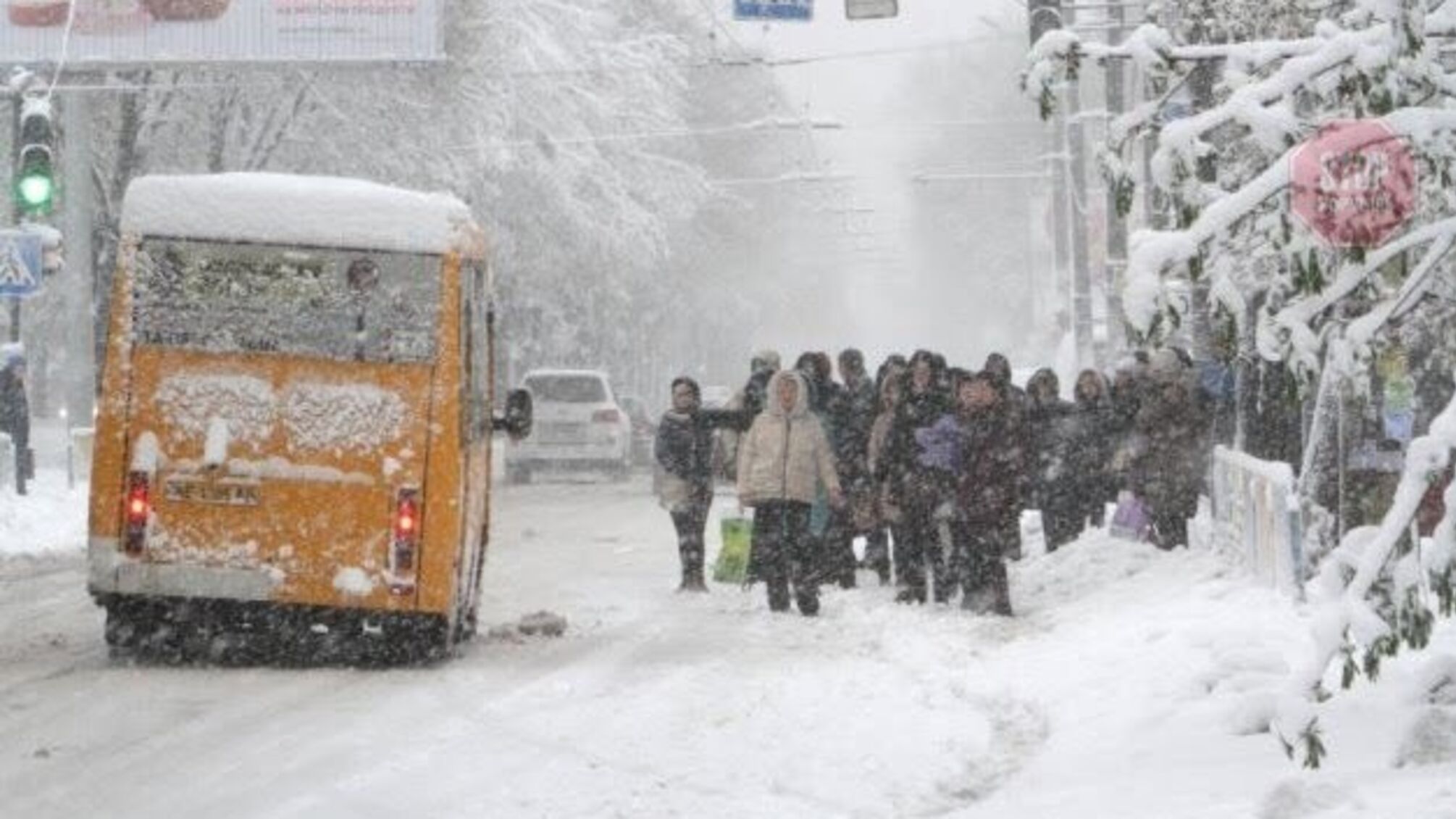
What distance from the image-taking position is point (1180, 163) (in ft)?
26.0

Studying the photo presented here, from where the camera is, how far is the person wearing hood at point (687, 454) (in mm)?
19812

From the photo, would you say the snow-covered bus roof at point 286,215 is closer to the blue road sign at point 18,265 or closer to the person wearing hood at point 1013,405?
the person wearing hood at point 1013,405

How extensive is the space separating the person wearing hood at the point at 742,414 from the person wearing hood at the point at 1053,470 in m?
2.32

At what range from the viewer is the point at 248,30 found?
122ft

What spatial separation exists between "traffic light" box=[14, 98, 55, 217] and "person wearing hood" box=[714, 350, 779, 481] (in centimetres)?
645

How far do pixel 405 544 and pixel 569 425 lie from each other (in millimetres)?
27796


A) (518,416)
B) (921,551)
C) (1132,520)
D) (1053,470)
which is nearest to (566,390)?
(1053,470)

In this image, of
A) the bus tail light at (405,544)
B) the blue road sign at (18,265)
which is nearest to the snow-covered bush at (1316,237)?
the bus tail light at (405,544)

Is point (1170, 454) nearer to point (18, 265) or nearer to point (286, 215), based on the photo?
point (286, 215)

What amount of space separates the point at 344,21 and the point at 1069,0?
1135 centimetres

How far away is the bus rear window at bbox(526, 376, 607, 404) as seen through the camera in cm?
4159

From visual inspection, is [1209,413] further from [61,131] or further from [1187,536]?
[61,131]

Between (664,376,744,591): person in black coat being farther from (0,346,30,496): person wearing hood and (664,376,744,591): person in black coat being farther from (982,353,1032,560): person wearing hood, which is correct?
(0,346,30,496): person wearing hood

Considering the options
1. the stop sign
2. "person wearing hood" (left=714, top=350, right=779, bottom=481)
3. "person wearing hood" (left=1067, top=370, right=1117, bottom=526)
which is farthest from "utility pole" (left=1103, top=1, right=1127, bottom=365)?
the stop sign
